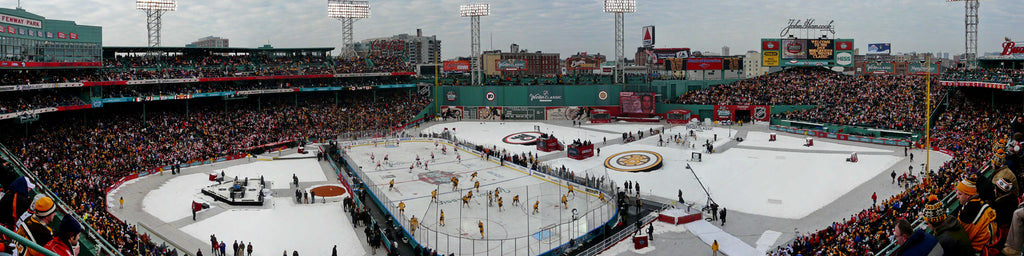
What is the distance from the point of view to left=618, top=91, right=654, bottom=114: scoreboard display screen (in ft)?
244

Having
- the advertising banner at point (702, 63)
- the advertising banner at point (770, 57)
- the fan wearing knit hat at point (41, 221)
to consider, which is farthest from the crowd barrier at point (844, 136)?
the fan wearing knit hat at point (41, 221)

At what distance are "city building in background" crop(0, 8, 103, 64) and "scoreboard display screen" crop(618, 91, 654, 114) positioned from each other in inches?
2089

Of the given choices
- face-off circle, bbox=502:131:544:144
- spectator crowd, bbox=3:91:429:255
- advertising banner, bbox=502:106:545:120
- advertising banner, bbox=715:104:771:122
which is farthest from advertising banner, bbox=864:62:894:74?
spectator crowd, bbox=3:91:429:255

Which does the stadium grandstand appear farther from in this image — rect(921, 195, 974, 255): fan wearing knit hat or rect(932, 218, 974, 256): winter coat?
rect(932, 218, 974, 256): winter coat

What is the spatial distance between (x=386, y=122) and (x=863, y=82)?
5329 centimetres

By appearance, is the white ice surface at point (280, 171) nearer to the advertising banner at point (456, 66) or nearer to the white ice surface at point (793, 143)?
the white ice surface at point (793, 143)

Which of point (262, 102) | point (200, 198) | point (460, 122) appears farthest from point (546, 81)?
point (200, 198)

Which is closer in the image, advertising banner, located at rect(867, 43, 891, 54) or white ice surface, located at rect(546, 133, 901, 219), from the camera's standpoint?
white ice surface, located at rect(546, 133, 901, 219)

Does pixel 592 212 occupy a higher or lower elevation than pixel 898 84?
lower

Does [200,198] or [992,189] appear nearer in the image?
[992,189]

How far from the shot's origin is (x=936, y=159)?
4288cm

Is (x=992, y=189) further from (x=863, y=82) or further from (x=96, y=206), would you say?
(x=863, y=82)

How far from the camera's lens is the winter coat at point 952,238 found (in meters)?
7.09

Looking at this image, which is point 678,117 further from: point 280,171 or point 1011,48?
point 280,171
